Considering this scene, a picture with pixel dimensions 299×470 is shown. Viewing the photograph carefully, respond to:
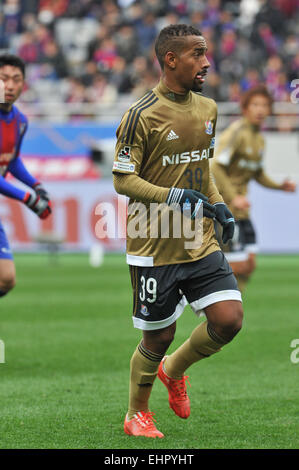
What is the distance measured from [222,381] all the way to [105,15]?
18.1 meters

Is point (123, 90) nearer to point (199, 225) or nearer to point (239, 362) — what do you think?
point (239, 362)

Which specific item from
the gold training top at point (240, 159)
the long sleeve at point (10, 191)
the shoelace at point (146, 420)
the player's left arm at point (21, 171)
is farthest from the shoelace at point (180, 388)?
the gold training top at point (240, 159)

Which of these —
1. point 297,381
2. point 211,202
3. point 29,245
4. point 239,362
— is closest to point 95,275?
point 29,245

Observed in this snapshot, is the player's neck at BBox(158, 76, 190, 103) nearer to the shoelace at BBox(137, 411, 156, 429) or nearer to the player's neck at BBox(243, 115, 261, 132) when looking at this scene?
the shoelace at BBox(137, 411, 156, 429)

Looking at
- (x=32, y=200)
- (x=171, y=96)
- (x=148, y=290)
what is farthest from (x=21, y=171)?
(x=148, y=290)

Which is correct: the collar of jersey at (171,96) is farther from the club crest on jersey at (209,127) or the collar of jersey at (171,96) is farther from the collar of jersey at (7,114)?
the collar of jersey at (7,114)

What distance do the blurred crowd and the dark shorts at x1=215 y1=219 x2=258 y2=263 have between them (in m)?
10.6

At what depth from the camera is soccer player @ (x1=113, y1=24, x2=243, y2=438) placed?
497 cm

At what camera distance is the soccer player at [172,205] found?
4.97 m

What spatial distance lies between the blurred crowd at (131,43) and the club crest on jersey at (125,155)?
15.4m

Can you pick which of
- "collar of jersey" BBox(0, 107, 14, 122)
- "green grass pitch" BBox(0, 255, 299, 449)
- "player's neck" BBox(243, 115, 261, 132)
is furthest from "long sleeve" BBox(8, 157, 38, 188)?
"player's neck" BBox(243, 115, 261, 132)

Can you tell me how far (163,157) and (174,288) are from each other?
0.75 metres

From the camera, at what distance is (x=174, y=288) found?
5.07 m

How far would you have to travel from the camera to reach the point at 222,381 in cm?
684
